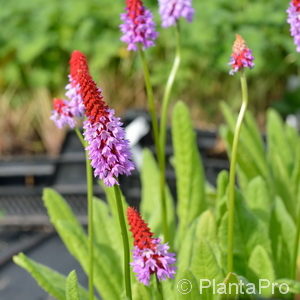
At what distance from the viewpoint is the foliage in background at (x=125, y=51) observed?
4316mm

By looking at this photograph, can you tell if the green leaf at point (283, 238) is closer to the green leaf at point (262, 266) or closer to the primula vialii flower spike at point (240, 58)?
the green leaf at point (262, 266)

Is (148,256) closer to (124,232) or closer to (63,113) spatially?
(124,232)

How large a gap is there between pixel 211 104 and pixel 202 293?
349cm

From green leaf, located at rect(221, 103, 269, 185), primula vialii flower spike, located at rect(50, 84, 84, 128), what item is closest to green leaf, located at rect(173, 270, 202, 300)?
primula vialii flower spike, located at rect(50, 84, 84, 128)

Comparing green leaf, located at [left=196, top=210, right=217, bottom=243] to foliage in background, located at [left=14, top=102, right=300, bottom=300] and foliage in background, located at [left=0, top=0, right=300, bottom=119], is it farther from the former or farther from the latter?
foliage in background, located at [left=0, top=0, right=300, bottom=119]

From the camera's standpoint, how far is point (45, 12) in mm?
4707

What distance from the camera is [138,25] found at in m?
1.52

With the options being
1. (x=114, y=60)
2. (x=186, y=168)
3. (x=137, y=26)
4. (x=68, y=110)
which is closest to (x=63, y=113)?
(x=68, y=110)

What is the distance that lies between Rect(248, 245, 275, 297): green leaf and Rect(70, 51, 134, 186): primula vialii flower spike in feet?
1.85

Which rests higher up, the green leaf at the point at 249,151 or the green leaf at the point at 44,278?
the green leaf at the point at 249,151

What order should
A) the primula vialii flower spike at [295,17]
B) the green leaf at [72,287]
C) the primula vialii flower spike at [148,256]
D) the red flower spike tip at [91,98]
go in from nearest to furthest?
the red flower spike tip at [91,98]
the primula vialii flower spike at [148,256]
the green leaf at [72,287]
the primula vialii flower spike at [295,17]

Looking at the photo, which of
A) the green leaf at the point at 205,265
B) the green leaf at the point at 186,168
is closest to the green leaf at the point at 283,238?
the green leaf at the point at 186,168

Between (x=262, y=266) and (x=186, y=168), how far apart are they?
43cm

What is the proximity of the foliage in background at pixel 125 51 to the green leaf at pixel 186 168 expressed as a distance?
7.46 feet
